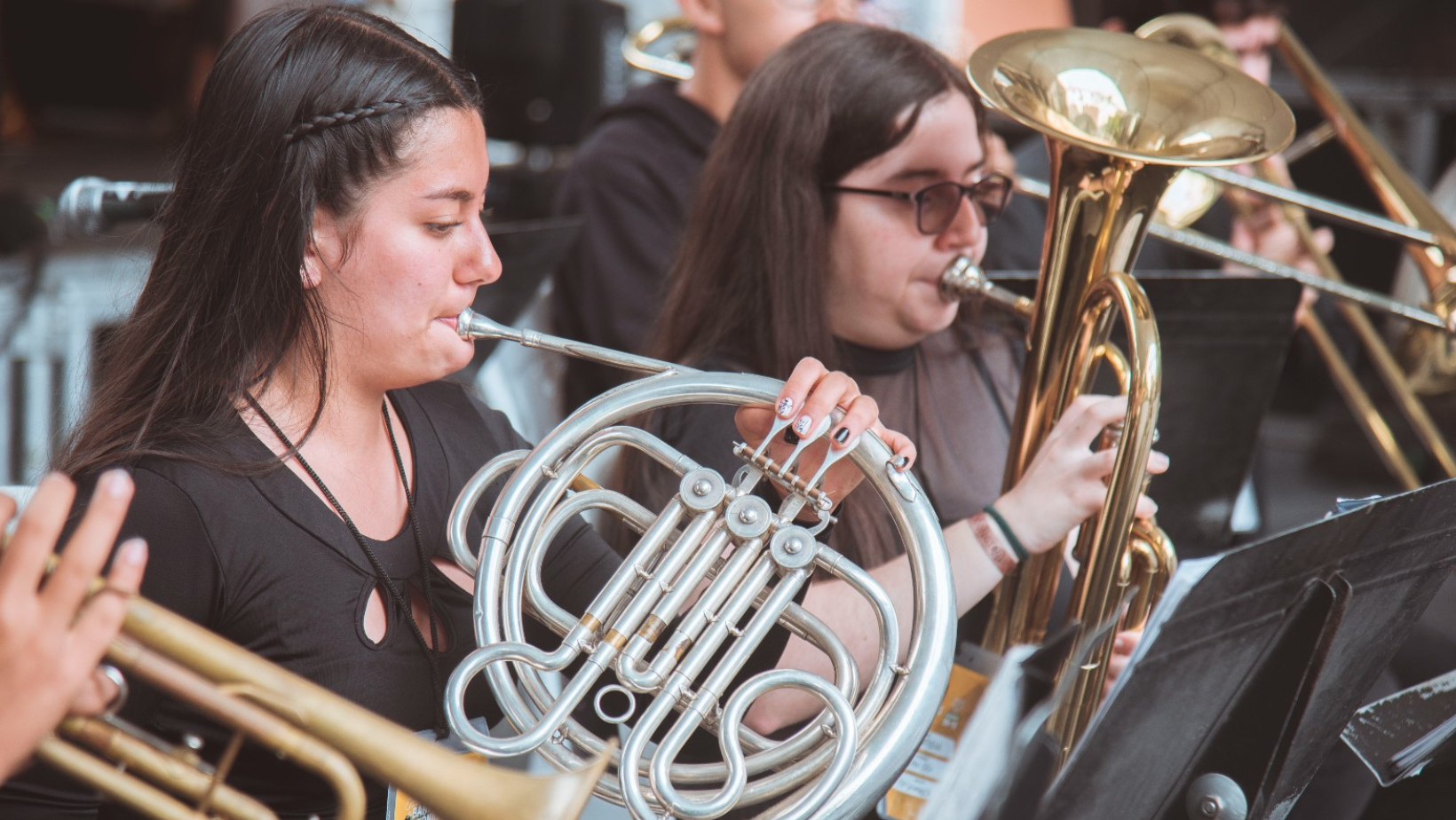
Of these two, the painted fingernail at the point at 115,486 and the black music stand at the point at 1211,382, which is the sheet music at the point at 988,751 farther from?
→ the black music stand at the point at 1211,382

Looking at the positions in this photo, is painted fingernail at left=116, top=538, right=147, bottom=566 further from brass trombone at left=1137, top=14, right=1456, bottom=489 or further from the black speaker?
the black speaker

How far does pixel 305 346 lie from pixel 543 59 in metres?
2.75

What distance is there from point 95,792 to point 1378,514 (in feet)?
3.28

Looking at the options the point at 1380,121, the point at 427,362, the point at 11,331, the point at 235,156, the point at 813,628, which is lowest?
the point at 11,331

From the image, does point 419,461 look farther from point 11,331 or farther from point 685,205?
point 11,331

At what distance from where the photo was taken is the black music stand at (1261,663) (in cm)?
91

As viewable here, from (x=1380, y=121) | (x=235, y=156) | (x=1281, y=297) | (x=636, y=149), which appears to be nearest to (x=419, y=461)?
(x=235, y=156)

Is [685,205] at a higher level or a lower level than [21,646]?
higher

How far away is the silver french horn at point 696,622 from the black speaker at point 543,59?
8.70 ft

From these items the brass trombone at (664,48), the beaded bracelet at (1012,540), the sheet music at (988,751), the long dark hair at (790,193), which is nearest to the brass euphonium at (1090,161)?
the beaded bracelet at (1012,540)

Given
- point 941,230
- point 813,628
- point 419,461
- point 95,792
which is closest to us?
point 95,792

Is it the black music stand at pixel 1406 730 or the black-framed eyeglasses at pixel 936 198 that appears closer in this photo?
the black music stand at pixel 1406 730

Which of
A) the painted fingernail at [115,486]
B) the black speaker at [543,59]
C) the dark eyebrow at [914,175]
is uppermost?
the black speaker at [543,59]

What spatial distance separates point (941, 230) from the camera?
5.06 ft
